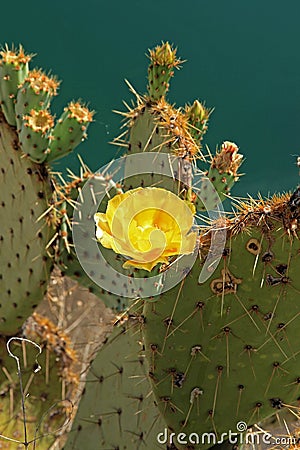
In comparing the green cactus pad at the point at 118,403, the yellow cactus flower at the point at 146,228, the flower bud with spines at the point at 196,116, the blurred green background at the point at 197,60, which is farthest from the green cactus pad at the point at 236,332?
the blurred green background at the point at 197,60

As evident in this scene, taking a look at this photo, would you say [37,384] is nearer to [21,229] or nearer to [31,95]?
[21,229]

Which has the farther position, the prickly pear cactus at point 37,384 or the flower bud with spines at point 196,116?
the prickly pear cactus at point 37,384

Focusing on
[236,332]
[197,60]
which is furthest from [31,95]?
[197,60]

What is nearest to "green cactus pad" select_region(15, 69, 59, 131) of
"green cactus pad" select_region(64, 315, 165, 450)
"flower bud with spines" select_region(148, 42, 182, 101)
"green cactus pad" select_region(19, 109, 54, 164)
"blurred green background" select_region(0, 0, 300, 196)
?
"green cactus pad" select_region(19, 109, 54, 164)

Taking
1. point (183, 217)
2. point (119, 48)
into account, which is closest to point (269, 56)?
point (119, 48)

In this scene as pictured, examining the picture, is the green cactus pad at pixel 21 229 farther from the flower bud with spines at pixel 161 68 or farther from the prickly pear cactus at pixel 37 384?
the flower bud with spines at pixel 161 68

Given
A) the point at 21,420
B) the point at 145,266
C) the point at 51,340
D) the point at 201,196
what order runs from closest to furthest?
the point at 145,266 < the point at 201,196 < the point at 21,420 < the point at 51,340

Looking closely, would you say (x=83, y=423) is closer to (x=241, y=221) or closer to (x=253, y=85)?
(x=241, y=221)
